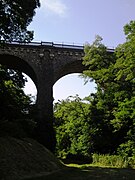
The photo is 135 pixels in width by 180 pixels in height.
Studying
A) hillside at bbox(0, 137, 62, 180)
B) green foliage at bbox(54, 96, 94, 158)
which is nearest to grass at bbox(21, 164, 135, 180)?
hillside at bbox(0, 137, 62, 180)

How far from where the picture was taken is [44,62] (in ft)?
112

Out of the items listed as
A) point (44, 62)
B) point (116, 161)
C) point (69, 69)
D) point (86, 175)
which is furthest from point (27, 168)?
point (69, 69)

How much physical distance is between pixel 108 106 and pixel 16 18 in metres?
16.7

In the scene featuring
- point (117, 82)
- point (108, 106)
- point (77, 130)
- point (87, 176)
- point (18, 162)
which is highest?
point (117, 82)

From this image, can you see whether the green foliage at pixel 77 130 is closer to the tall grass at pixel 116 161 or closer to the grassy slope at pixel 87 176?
the tall grass at pixel 116 161

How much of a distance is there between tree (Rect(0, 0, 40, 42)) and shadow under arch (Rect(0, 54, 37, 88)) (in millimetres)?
16650

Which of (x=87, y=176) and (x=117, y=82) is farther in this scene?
(x=117, y=82)

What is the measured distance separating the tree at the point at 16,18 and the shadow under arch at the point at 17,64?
1665 cm

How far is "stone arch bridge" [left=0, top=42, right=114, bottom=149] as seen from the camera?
33125 millimetres

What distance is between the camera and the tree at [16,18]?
14.4 metres

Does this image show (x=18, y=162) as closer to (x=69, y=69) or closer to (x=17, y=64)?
(x=17, y=64)

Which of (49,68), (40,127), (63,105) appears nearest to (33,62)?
(49,68)

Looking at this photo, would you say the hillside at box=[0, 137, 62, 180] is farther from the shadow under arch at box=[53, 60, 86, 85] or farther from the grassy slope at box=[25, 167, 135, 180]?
the shadow under arch at box=[53, 60, 86, 85]

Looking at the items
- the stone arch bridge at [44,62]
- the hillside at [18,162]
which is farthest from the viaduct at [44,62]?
the hillside at [18,162]
